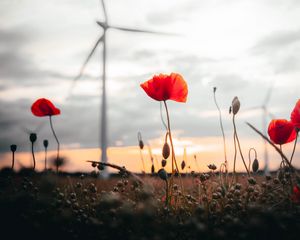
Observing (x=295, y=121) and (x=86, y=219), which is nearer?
(x=86, y=219)

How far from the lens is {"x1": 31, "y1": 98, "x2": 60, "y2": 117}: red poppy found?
446 cm

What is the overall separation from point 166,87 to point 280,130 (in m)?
1.05

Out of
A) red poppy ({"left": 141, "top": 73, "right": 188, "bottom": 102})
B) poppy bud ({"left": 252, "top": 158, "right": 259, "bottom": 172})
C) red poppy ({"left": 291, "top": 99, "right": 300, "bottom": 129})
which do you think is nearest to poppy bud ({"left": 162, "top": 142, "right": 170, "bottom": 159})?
red poppy ({"left": 141, "top": 73, "right": 188, "bottom": 102})

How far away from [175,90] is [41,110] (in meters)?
1.83

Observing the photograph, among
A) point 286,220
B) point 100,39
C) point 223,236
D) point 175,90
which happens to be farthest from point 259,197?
point 100,39

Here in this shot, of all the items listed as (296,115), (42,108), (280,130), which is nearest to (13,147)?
(42,108)

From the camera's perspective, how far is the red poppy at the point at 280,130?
3.44 meters

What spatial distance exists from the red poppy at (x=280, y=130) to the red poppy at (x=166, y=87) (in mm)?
803

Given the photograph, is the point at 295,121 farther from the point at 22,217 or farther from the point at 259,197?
the point at 22,217

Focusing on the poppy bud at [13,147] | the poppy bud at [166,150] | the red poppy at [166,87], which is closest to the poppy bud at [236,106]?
the red poppy at [166,87]

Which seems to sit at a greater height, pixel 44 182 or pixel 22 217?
pixel 44 182

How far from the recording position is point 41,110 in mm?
4527

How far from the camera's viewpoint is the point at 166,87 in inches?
130

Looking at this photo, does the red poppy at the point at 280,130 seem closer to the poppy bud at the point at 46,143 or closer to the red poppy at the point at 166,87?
the red poppy at the point at 166,87
